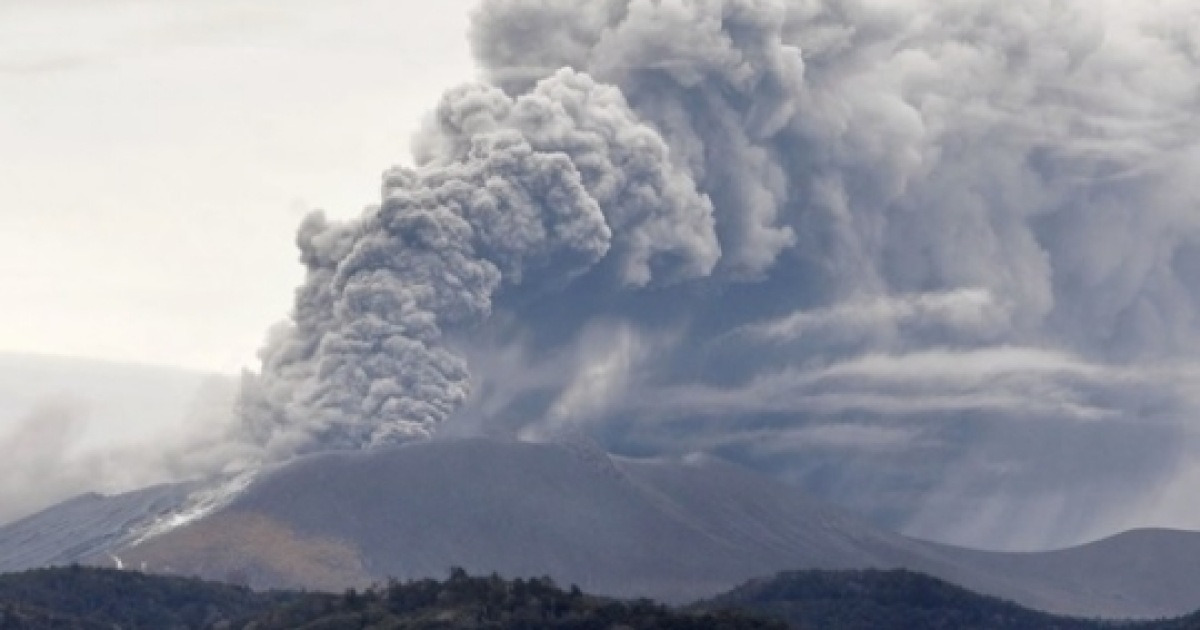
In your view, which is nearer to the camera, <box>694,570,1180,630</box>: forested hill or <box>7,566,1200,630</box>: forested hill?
<box>7,566,1200,630</box>: forested hill

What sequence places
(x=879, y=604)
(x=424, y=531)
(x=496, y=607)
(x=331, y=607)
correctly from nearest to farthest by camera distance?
(x=496, y=607) → (x=331, y=607) → (x=879, y=604) → (x=424, y=531)

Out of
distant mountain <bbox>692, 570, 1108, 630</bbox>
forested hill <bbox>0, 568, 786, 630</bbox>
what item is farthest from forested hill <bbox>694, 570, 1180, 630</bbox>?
forested hill <bbox>0, 568, 786, 630</bbox>

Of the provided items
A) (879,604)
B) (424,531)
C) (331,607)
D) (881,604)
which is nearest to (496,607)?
(331,607)

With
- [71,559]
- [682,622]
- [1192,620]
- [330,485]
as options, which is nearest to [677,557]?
[330,485]

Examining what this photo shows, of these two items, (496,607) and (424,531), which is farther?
(424,531)

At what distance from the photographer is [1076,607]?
199 meters

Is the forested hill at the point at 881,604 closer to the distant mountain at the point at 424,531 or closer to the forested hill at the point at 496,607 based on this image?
the forested hill at the point at 496,607

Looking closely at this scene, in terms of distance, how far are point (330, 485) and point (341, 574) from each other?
6609mm

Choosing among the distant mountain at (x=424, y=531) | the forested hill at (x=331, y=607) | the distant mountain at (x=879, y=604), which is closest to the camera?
the forested hill at (x=331, y=607)

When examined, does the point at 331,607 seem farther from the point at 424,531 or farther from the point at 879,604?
the point at 424,531

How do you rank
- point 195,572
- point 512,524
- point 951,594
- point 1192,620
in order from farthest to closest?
point 512,524
point 195,572
point 951,594
point 1192,620

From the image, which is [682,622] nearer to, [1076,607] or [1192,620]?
[1192,620]

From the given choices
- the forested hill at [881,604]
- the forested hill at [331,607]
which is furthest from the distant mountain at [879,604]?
the forested hill at [331,607]

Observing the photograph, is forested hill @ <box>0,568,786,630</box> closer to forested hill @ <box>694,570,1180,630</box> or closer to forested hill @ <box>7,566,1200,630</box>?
forested hill @ <box>7,566,1200,630</box>
